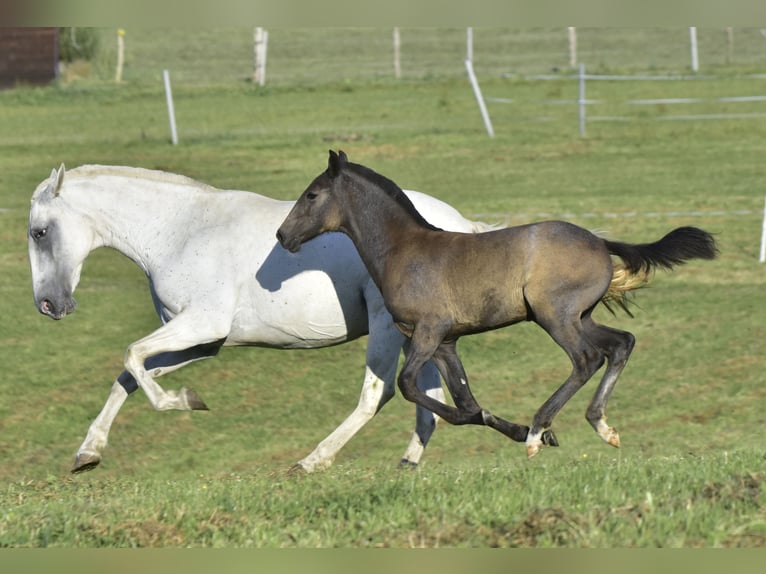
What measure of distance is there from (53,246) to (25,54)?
31701mm

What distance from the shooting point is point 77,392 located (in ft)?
41.9

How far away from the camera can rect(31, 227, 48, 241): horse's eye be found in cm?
888

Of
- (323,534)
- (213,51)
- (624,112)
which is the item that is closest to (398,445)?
(323,534)

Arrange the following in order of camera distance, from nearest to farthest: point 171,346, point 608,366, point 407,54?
point 608,366 → point 171,346 → point 407,54

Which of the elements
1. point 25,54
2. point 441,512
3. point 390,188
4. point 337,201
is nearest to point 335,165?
point 337,201

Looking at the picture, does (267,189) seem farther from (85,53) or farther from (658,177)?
(85,53)

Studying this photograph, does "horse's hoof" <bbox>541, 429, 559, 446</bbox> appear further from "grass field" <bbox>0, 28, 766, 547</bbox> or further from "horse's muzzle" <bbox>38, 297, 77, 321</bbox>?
"horse's muzzle" <bbox>38, 297, 77, 321</bbox>

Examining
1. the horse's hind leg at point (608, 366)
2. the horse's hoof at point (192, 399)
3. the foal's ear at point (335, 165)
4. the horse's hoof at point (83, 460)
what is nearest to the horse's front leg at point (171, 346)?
the horse's hoof at point (192, 399)

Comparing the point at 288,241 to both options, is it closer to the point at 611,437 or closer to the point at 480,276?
the point at 480,276

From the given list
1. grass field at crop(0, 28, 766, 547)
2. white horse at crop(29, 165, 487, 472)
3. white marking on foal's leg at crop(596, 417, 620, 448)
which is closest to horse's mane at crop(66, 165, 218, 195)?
white horse at crop(29, 165, 487, 472)

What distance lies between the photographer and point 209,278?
8672mm

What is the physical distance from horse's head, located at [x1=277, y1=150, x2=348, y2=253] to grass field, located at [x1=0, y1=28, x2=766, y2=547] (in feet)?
4.61

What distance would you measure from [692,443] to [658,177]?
45.7ft

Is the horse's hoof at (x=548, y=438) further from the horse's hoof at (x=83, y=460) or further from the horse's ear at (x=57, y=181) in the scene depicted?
the horse's ear at (x=57, y=181)
